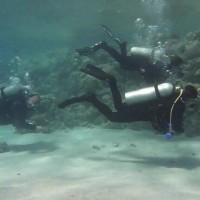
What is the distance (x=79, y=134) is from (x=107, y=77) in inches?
160

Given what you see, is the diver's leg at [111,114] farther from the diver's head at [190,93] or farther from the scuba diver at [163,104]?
the diver's head at [190,93]

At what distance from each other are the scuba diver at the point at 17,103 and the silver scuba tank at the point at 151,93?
3.79m

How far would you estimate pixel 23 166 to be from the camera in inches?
314

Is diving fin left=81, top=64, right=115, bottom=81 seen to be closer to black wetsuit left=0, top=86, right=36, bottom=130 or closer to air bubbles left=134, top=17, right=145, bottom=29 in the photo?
black wetsuit left=0, top=86, right=36, bottom=130

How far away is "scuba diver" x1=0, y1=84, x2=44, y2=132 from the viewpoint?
976 cm

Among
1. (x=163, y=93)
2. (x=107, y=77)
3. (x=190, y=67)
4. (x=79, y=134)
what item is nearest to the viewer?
(x=163, y=93)

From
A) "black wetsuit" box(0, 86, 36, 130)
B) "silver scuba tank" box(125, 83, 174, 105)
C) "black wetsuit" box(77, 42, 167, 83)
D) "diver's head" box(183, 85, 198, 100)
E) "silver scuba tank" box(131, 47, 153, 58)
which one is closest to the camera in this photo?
"diver's head" box(183, 85, 198, 100)

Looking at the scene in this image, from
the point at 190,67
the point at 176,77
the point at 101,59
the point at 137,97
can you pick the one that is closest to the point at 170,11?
the point at 101,59

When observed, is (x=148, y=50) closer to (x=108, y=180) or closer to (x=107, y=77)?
(x=107, y=77)

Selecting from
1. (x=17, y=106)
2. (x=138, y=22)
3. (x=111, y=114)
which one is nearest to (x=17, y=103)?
(x=17, y=106)

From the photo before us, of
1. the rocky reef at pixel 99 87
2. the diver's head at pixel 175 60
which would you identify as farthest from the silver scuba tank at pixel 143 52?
the diver's head at pixel 175 60

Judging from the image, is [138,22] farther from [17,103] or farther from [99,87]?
[17,103]

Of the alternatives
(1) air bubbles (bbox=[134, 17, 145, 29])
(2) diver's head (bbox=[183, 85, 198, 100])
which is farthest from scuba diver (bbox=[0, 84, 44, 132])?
(1) air bubbles (bbox=[134, 17, 145, 29])

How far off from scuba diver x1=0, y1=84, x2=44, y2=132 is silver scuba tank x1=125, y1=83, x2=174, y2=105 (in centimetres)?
379
